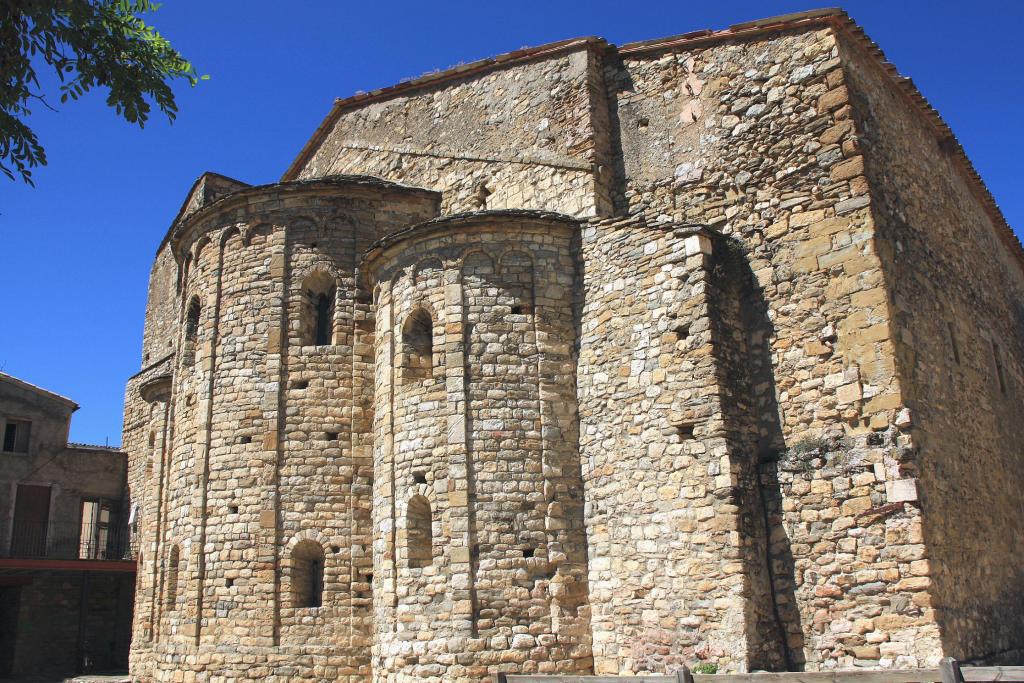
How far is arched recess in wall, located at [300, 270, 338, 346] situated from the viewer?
1498 cm

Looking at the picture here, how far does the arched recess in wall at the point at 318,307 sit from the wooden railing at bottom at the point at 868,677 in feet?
25.4

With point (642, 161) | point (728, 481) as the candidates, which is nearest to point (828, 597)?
point (728, 481)

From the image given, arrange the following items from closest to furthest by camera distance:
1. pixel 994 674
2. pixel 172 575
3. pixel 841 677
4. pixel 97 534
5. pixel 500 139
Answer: pixel 994 674
pixel 841 677
pixel 172 575
pixel 500 139
pixel 97 534

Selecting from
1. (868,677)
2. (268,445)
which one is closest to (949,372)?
(868,677)

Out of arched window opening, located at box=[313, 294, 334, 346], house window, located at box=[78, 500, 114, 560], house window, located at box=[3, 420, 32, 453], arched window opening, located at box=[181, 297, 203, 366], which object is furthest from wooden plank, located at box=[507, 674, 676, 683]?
house window, located at box=[3, 420, 32, 453]

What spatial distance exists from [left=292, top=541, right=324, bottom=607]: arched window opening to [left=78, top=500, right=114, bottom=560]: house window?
12699 mm

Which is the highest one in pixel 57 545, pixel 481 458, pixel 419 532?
pixel 57 545

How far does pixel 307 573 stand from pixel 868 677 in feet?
28.3

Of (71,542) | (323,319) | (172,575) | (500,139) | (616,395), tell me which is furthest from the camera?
(71,542)

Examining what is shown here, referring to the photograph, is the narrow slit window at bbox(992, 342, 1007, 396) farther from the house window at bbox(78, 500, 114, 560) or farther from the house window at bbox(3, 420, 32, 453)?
the house window at bbox(3, 420, 32, 453)

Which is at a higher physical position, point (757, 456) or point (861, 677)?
point (757, 456)

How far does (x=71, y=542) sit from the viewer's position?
2361 cm

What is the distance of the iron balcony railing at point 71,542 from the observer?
23078 mm

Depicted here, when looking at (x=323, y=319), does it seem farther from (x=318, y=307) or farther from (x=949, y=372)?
(x=949, y=372)
